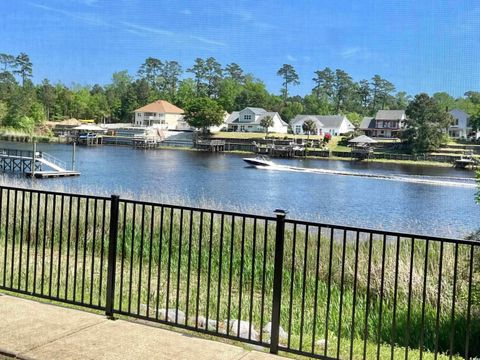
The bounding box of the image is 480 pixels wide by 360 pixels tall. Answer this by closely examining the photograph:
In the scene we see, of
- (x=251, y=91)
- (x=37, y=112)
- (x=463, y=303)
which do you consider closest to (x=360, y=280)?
(x=463, y=303)

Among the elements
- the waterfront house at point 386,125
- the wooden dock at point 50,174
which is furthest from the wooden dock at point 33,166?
the waterfront house at point 386,125

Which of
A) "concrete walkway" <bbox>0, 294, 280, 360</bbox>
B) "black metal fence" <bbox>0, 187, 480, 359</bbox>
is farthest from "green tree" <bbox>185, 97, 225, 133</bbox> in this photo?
"concrete walkway" <bbox>0, 294, 280, 360</bbox>

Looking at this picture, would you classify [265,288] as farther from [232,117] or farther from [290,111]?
[290,111]

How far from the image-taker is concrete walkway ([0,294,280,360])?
15.3ft

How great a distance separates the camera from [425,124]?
99812 millimetres

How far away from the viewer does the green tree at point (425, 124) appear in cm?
9929

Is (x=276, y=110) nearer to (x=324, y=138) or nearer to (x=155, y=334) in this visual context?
(x=324, y=138)

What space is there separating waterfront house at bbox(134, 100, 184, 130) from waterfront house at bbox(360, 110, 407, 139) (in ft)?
162

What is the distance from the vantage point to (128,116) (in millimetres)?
155875

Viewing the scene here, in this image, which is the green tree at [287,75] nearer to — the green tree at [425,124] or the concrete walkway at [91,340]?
the green tree at [425,124]

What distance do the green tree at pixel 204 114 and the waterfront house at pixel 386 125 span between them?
33.0 m

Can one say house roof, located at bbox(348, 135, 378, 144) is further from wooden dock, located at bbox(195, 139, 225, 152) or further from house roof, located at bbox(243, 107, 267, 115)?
house roof, located at bbox(243, 107, 267, 115)

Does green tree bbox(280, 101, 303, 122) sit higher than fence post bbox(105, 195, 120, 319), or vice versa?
green tree bbox(280, 101, 303, 122)

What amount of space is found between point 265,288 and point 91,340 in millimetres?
5388
